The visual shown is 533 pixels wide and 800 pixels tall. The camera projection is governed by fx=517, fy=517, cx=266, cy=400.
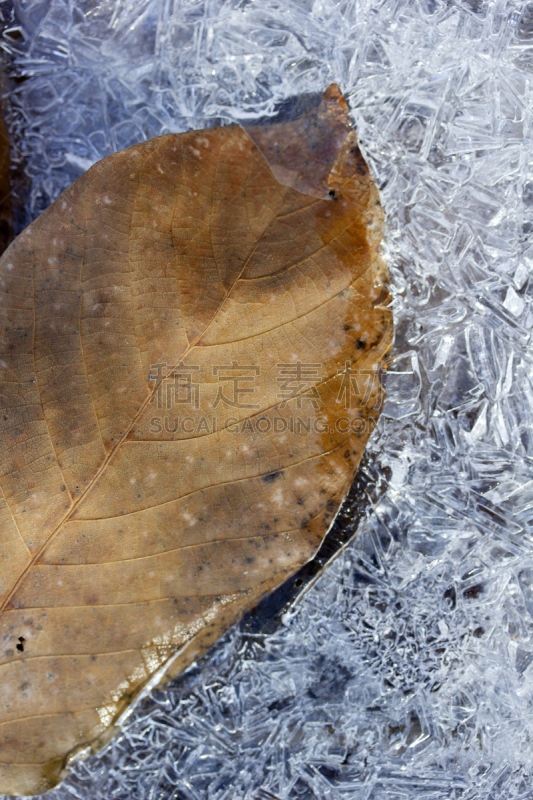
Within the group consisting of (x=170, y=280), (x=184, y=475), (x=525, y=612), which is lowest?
(x=525, y=612)

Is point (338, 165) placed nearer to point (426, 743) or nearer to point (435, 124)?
point (435, 124)

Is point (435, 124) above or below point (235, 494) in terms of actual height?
above

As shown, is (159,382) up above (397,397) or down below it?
above

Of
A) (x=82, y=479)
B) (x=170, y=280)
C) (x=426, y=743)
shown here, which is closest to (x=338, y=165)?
(x=170, y=280)

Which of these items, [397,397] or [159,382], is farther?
[397,397]

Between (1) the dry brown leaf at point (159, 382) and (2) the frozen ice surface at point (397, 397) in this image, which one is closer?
(1) the dry brown leaf at point (159, 382)
